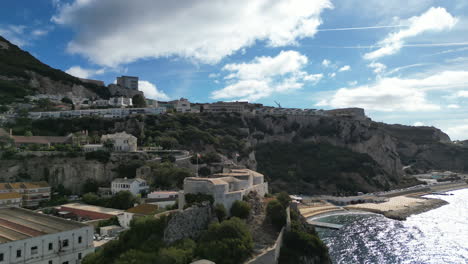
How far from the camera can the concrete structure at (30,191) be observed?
1607 inches

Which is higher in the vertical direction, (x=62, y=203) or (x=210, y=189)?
(x=210, y=189)

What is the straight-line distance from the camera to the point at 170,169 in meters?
48.1

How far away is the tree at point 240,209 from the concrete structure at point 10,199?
2853 centimetres

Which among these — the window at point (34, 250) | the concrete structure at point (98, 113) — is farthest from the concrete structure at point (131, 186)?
the concrete structure at point (98, 113)

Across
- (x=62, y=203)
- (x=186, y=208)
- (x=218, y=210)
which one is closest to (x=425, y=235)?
(x=218, y=210)

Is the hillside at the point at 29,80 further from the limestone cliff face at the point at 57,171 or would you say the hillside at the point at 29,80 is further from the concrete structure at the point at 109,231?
the concrete structure at the point at 109,231

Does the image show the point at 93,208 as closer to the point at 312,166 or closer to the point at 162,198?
the point at 162,198

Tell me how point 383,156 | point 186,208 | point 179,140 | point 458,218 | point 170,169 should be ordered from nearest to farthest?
point 186,208 < point 170,169 < point 458,218 < point 179,140 < point 383,156

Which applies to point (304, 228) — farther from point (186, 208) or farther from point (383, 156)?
point (383, 156)

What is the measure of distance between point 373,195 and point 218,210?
6441 centimetres

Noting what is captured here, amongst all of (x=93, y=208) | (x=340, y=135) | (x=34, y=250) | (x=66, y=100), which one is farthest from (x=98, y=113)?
(x=340, y=135)

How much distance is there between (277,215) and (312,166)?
210 ft

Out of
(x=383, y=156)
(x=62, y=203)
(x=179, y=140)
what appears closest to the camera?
(x=62, y=203)

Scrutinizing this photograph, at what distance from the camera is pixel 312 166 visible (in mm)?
90000
